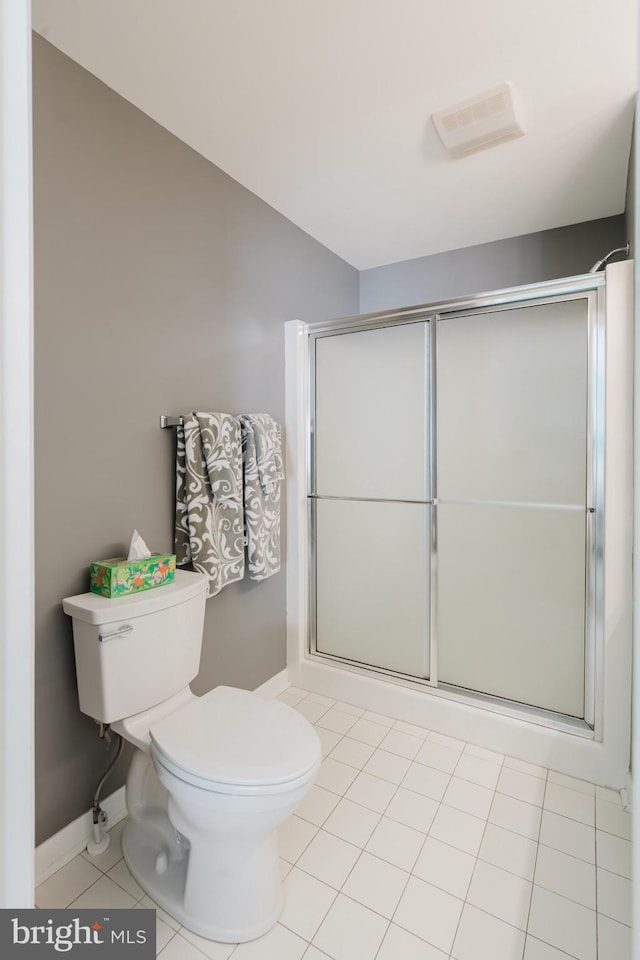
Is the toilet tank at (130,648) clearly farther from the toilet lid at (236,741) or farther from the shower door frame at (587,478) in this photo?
the shower door frame at (587,478)

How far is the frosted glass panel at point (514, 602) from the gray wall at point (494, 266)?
1338 millimetres

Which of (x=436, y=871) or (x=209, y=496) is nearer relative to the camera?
(x=436, y=871)

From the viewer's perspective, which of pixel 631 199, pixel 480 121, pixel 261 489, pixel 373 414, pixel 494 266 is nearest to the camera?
pixel 480 121

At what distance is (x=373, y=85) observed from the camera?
154 centimetres

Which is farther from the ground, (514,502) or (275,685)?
(514,502)

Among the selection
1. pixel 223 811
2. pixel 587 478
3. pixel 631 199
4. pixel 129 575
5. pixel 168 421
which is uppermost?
pixel 631 199

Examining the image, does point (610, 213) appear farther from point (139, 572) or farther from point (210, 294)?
point (139, 572)

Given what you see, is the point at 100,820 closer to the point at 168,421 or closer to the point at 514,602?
the point at 168,421

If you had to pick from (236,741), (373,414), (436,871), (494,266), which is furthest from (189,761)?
(494,266)

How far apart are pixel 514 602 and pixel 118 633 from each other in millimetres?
1485

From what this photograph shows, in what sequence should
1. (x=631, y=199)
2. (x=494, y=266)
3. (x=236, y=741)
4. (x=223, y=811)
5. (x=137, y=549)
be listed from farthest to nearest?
(x=494, y=266) < (x=631, y=199) < (x=137, y=549) < (x=236, y=741) < (x=223, y=811)

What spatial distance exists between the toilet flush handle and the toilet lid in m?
0.27

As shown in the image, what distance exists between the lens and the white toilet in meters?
1.17

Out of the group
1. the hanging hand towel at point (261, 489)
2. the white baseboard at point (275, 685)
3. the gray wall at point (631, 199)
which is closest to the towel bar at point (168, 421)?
the hanging hand towel at point (261, 489)
